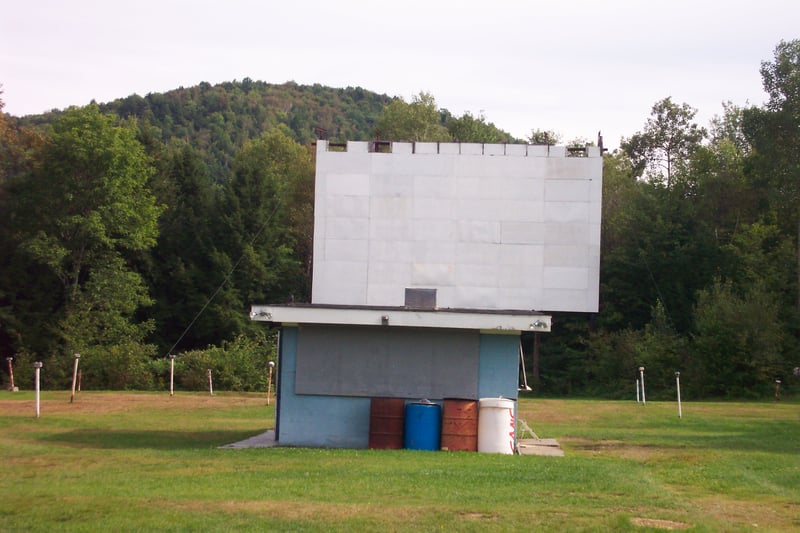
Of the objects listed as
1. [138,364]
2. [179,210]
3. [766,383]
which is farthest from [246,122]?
[766,383]

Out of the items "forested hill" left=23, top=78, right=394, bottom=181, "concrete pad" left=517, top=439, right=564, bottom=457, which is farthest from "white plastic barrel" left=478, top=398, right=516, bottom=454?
"forested hill" left=23, top=78, right=394, bottom=181

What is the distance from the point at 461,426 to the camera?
1833 centimetres

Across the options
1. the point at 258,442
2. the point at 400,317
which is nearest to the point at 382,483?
the point at 400,317

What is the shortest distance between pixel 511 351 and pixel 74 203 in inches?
1503

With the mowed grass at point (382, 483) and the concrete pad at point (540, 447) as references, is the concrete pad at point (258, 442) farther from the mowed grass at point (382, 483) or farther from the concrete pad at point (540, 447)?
the concrete pad at point (540, 447)

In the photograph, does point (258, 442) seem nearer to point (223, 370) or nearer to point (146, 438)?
point (146, 438)

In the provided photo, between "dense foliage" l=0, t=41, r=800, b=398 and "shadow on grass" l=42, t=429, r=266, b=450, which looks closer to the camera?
"shadow on grass" l=42, t=429, r=266, b=450

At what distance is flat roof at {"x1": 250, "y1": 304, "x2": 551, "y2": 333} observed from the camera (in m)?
18.6

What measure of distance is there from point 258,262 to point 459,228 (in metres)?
19.6

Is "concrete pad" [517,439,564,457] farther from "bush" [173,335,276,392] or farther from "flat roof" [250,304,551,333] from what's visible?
"bush" [173,335,276,392]

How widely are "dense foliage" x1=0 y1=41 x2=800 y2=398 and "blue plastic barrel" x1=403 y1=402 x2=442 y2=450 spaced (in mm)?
27429

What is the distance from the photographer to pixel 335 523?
1054 centimetres

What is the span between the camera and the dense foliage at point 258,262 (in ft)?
149

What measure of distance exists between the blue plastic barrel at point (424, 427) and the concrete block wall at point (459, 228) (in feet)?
76.6
